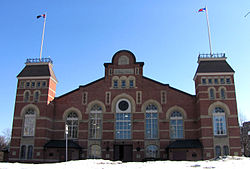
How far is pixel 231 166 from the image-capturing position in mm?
13188

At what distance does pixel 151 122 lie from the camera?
38125 mm

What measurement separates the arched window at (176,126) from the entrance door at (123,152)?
6050 millimetres

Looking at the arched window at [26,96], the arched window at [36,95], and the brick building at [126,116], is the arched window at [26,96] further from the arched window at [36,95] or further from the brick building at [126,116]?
the arched window at [36,95]

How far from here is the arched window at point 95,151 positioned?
124 ft

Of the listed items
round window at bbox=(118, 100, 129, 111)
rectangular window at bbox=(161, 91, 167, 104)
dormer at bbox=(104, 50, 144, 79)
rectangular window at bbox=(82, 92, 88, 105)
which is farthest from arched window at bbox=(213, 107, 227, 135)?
rectangular window at bbox=(82, 92, 88, 105)

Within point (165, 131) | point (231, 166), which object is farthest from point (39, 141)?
point (231, 166)

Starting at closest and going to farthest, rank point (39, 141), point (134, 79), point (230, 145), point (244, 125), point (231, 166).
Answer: point (231, 166)
point (230, 145)
point (39, 141)
point (134, 79)
point (244, 125)

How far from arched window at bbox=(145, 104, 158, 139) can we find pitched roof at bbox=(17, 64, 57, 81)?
15.2 metres

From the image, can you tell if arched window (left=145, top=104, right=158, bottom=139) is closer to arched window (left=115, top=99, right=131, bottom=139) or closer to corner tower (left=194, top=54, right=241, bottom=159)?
arched window (left=115, top=99, right=131, bottom=139)

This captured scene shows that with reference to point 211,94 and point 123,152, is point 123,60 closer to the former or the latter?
point 123,152

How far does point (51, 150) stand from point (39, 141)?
6.67 feet

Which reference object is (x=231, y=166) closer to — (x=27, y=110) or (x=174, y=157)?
(x=174, y=157)

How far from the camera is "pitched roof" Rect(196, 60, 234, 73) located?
37031mm

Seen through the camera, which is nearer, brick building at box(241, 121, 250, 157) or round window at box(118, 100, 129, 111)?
round window at box(118, 100, 129, 111)
